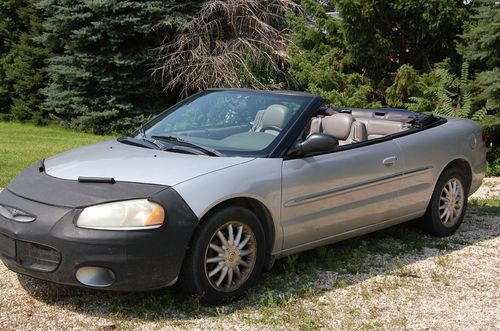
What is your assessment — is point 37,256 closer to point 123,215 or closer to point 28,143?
point 123,215

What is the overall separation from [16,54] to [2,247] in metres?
15.0

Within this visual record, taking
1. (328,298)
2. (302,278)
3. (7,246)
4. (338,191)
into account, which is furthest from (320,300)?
(7,246)

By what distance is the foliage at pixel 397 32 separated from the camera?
1071 centimetres

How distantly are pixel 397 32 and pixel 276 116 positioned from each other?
7.60 m

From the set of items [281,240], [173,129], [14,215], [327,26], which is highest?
[327,26]

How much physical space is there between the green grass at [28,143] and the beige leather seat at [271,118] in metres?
4.64

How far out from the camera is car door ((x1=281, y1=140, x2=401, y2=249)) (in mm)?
4508

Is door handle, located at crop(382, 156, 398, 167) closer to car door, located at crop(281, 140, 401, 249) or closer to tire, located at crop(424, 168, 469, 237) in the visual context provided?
car door, located at crop(281, 140, 401, 249)

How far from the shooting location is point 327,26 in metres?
12.2

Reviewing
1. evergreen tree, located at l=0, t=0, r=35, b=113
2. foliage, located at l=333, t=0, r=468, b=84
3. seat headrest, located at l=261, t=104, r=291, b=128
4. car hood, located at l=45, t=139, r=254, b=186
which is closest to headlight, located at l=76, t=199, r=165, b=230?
car hood, located at l=45, t=139, r=254, b=186

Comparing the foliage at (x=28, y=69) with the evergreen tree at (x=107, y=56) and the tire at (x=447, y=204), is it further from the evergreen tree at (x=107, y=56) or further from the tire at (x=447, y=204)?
the tire at (x=447, y=204)

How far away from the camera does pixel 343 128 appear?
5543mm

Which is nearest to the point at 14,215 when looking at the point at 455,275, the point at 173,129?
the point at 173,129

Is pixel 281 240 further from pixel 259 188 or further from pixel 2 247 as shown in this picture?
pixel 2 247
